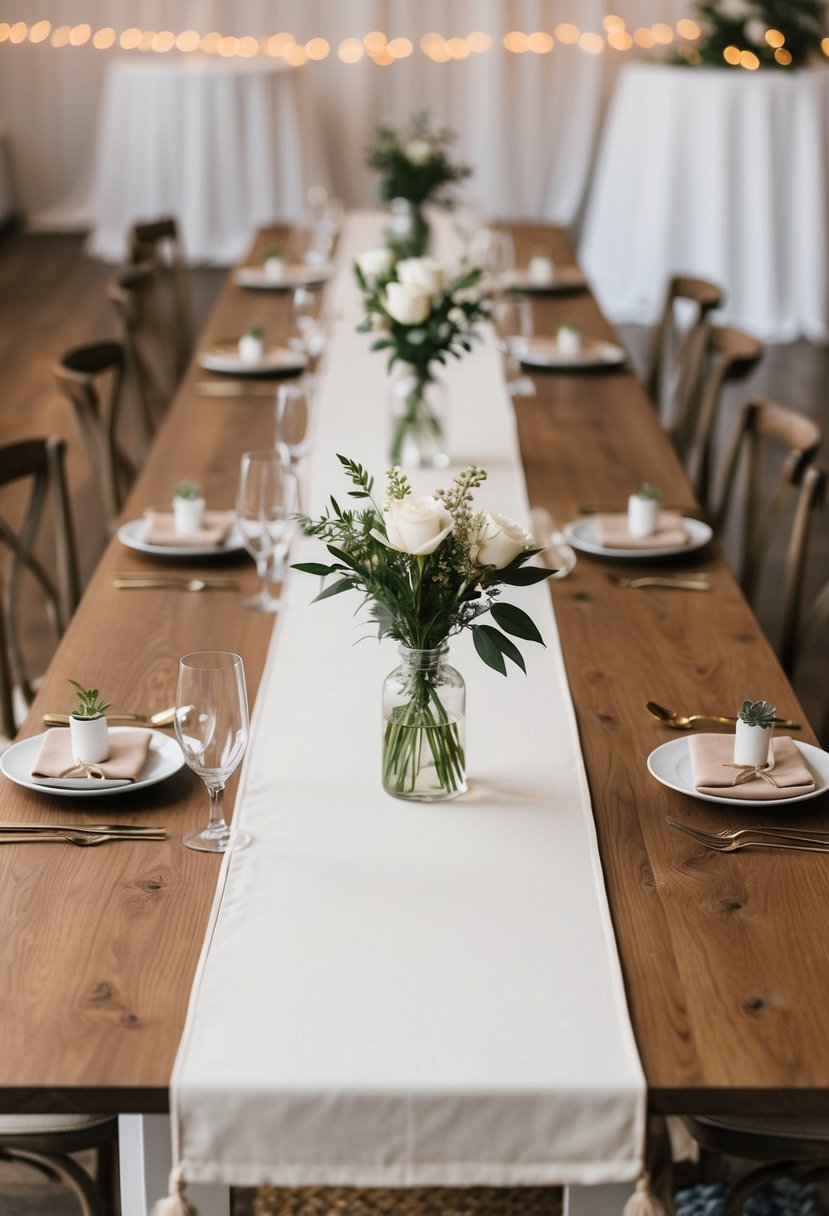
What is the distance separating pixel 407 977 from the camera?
1326 millimetres

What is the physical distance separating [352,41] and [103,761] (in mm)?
8916

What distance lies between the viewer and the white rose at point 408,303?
2547 millimetres

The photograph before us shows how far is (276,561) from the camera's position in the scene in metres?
2.22

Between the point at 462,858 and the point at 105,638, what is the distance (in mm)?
760

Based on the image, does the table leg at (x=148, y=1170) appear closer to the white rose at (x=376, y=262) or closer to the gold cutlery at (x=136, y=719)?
the gold cutlery at (x=136, y=719)

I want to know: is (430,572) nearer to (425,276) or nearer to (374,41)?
(425,276)

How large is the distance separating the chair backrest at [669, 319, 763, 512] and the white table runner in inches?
68.8

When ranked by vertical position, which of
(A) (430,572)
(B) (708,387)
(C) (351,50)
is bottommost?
(B) (708,387)

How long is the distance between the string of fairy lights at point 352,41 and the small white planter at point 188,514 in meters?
7.92

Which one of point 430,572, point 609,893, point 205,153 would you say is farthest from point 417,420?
point 205,153

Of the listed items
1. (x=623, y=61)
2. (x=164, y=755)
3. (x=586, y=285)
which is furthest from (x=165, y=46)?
(x=164, y=755)

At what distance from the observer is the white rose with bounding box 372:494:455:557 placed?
4.70ft

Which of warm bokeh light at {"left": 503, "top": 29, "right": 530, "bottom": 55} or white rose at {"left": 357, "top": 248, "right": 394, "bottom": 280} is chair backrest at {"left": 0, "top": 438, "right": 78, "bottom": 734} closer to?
white rose at {"left": 357, "top": 248, "right": 394, "bottom": 280}

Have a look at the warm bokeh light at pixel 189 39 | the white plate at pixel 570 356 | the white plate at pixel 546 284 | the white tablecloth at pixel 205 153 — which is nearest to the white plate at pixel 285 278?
the white plate at pixel 546 284
